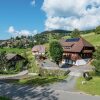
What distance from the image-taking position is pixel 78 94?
3133 centimetres

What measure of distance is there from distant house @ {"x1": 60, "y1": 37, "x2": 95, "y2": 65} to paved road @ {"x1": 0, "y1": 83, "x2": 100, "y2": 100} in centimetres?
3626

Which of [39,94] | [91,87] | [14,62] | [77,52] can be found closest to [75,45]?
[77,52]

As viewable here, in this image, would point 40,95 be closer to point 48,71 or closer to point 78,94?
point 78,94

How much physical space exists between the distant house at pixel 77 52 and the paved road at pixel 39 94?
36259mm

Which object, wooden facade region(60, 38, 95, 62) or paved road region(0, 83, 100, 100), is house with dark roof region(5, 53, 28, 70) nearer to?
wooden facade region(60, 38, 95, 62)

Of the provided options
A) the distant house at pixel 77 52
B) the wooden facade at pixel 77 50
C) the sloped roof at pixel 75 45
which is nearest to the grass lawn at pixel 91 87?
the distant house at pixel 77 52

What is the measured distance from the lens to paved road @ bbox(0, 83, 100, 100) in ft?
96.5

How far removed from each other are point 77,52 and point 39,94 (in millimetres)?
41075

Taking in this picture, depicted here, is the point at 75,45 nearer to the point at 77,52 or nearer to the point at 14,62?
the point at 77,52

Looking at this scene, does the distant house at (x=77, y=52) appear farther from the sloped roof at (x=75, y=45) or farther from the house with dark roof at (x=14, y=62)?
the house with dark roof at (x=14, y=62)

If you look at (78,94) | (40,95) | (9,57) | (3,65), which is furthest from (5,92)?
(9,57)

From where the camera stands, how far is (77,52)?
2798 inches

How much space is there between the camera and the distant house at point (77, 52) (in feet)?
234

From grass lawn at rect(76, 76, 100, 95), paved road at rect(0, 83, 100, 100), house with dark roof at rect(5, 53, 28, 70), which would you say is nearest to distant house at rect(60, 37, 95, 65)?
house with dark roof at rect(5, 53, 28, 70)
